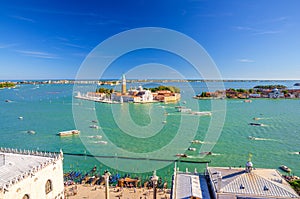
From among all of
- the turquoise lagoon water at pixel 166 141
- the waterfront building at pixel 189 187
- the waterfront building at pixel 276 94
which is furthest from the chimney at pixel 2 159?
the waterfront building at pixel 276 94

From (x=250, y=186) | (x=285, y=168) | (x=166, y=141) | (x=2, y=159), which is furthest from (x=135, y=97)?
(x=250, y=186)

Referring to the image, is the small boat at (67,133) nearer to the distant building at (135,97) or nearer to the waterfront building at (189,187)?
the waterfront building at (189,187)

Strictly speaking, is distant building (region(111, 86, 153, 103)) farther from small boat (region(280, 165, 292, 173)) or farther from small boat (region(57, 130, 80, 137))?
small boat (region(280, 165, 292, 173))

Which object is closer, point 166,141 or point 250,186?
point 250,186

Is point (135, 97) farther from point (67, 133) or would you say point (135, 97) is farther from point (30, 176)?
point (30, 176)

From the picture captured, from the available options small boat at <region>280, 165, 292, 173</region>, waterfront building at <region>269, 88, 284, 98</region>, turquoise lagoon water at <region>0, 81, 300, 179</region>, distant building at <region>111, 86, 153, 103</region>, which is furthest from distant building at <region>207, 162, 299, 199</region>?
waterfront building at <region>269, 88, 284, 98</region>

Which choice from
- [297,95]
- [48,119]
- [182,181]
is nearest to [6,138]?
[48,119]
